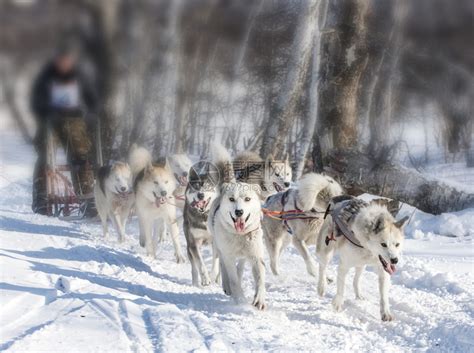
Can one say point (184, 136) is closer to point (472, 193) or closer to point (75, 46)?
point (472, 193)

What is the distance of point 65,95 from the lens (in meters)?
4.36

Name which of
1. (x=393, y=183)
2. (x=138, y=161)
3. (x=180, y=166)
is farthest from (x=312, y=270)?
(x=393, y=183)

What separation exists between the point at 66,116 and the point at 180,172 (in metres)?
1.37

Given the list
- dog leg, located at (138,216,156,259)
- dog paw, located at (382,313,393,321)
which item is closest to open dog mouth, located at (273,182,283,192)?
dog leg, located at (138,216,156,259)

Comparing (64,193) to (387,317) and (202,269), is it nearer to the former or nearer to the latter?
(202,269)

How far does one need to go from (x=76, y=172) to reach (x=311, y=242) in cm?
400

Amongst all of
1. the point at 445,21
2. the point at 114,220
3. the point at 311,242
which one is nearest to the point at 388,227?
the point at 311,242

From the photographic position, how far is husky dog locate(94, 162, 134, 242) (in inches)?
236

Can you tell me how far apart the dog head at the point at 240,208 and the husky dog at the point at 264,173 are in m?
2.15

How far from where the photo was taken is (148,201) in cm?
530

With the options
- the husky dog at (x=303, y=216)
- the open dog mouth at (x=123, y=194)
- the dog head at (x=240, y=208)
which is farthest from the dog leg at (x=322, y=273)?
the open dog mouth at (x=123, y=194)

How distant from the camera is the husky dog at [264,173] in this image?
5691 millimetres

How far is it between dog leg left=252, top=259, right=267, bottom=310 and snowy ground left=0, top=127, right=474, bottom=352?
2.4 inches

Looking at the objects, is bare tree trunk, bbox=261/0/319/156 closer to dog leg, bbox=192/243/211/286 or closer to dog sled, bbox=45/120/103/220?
dog sled, bbox=45/120/103/220
